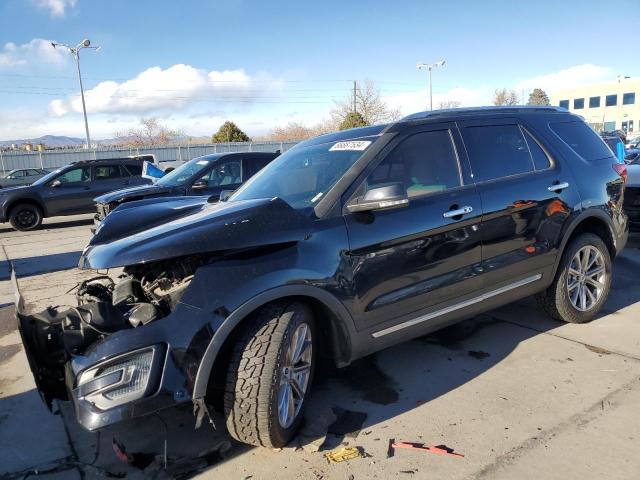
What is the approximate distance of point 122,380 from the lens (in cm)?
238

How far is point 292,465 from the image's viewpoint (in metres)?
2.67

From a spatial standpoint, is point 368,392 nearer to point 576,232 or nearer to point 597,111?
point 576,232

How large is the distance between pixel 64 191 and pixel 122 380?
40.9ft

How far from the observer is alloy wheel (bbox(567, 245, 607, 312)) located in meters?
4.35

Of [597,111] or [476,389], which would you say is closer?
[476,389]

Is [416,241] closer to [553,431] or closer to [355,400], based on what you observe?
[355,400]

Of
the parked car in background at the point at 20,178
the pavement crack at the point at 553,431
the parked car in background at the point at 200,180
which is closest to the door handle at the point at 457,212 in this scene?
the pavement crack at the point at 553,431

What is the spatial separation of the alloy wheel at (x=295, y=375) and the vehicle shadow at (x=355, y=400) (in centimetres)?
20

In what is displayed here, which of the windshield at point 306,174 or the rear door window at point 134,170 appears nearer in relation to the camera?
the windshield at point 306,174

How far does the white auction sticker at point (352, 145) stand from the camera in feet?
11.2

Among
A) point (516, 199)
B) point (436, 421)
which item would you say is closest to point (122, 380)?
point (436, 421)

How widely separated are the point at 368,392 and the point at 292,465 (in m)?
0.91

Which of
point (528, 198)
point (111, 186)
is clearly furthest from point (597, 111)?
point (528, 198)

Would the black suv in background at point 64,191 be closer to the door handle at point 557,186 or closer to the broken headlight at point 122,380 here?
the door handle at point 557,186
